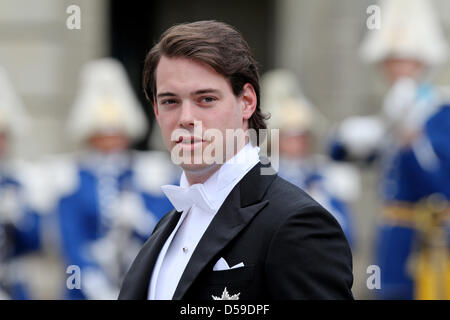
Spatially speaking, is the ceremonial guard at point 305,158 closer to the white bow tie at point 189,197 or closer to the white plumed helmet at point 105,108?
the white plumed helmet at point 105,108

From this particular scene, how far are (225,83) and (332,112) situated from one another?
277 inches

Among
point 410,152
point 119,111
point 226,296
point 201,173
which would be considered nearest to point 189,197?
point 201,173

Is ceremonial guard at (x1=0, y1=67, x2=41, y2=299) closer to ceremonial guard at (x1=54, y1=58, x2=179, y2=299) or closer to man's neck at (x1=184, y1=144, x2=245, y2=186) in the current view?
ceremonial guard at (x1=54, y1=58, x2=179, y2=299)

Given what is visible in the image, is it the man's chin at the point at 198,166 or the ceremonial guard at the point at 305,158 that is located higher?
the man's chin at the point at 198,166

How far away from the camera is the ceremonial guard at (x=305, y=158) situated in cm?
828

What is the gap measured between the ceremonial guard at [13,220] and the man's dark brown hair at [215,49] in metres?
5.05

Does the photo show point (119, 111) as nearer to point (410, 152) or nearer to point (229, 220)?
point (410, 152)

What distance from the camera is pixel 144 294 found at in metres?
2.85

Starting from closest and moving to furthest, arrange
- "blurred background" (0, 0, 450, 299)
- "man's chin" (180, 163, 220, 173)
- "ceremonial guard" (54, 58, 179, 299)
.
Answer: "man's chin" (180, 163, 220, 173) < "ceremonial guard" (54, 58, 179, 299) < "blurred background" (0, 0, 450, 299)

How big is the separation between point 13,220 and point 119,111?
1.09 metres

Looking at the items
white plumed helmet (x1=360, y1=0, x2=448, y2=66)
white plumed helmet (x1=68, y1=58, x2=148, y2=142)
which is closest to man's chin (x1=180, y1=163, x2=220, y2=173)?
white plumed helmet (x1=360, y1=0, x2=448, y2=66)

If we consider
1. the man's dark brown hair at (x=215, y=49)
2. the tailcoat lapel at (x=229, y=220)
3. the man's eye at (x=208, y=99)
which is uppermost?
A: the man's dark brown hair at (x=215, y=49)

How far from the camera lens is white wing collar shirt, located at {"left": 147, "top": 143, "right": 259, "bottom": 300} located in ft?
9.14

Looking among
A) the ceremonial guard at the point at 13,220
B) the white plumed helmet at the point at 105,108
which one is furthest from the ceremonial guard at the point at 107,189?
the ceremonial guard at the point at 13,220
